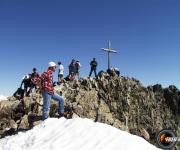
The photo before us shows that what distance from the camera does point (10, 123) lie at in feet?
77.3

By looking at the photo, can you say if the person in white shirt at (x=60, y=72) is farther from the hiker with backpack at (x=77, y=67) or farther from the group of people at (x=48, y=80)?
the hiker with backpack at (x=77, y=67)

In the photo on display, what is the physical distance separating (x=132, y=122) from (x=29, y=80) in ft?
83.8

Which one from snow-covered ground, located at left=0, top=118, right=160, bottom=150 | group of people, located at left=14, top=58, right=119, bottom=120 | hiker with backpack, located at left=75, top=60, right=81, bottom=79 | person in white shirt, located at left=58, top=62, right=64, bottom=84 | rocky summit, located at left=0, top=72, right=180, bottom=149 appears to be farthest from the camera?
hiker with backpack, located at left=75, top=60, right=81, bottom=79

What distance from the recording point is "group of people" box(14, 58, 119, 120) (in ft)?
51.0

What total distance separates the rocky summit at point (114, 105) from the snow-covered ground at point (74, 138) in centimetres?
218

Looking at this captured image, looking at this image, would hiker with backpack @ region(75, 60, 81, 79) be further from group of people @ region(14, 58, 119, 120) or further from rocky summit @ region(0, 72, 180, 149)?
rocky summit @ region(0, 72, 180, 149)

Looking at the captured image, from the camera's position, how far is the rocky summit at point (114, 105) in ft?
86.2

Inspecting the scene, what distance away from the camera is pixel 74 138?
12406 millimetres

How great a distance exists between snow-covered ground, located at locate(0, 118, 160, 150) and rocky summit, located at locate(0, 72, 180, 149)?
2178 mm

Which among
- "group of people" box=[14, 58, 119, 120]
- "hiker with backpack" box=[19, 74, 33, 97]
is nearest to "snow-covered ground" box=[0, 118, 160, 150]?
"group of people" box=[14, 58, 119, 120]

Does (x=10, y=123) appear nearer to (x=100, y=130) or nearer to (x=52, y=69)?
(x=52, y=69)

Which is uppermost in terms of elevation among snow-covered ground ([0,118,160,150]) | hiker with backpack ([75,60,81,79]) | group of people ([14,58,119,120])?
hiker with backpack ([75,60,81,79])

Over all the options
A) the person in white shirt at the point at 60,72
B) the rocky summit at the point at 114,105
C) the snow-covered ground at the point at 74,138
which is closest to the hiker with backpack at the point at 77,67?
the rocky summit at the point at 114,105

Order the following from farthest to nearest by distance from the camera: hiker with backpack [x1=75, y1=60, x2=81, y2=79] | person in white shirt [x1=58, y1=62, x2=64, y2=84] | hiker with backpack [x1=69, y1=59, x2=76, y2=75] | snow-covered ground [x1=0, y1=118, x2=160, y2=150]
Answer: hiker with backpack [x1=69, y1=59, x2=76, y2=75] → hiker with backpack [x1=75, y1=60, x2=81, y2=79] → person in white shirt [x1=58, y1=62, x2=64, y2=84] → snow-covered ground [x1=0, y1=118, x2=160, y2=150]
